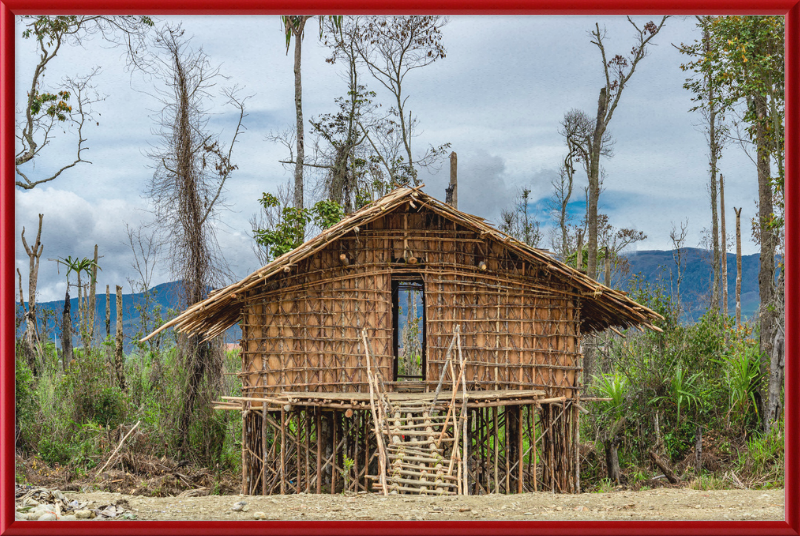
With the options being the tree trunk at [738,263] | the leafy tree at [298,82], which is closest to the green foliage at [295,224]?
the leafy tree at [298,82]

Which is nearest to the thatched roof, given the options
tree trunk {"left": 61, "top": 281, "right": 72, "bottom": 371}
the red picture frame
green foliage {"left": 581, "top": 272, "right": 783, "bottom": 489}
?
green foliage {"left": 581, "top": 272, "right": 783, "bottom": 489}

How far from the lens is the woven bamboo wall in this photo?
42.5 ft

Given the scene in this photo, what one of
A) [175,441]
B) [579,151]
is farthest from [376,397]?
[579,151]

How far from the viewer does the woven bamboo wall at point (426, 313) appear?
12961mm

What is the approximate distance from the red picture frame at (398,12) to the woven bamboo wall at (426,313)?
28.9 ft

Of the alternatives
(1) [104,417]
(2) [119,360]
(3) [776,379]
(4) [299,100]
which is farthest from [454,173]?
(1) [104,417]

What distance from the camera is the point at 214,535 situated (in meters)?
3.64

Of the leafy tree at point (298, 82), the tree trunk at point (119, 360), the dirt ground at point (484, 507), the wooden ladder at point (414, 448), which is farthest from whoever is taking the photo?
the leafy tree at point (298, 82)

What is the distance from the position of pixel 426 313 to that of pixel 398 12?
9923 millimetres

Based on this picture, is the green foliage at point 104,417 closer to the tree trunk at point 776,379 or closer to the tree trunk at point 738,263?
the tree trunk at point 776,379

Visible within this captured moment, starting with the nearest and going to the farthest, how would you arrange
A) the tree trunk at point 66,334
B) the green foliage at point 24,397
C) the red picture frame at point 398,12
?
the red picture frame at point 398,12 < the green foliage at point 24,397 < the tree trunk at point 66,334

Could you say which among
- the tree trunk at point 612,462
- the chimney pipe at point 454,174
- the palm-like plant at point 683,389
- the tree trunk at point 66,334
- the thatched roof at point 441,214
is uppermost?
the chimney pipe at point 454,174

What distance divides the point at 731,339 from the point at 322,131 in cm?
1560
